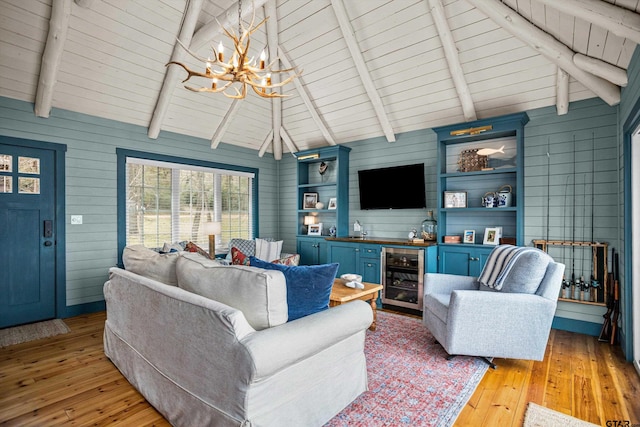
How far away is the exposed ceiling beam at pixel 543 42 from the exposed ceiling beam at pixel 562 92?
0.22m

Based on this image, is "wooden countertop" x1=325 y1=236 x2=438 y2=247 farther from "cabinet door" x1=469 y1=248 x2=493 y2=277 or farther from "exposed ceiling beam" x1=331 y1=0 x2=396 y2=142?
"exposed ceiling beam" x1=331 y1=0 x2=396 y2=142

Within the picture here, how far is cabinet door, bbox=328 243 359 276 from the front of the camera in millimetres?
5020

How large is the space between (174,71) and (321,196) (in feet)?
9.99

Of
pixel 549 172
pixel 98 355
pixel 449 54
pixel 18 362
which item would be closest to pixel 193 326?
pixel 98 355

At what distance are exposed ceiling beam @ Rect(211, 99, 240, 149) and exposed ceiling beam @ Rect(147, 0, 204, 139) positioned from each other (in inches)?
35.5

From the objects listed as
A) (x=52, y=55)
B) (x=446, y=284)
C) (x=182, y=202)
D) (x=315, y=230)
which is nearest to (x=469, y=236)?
(x=446, y=284)

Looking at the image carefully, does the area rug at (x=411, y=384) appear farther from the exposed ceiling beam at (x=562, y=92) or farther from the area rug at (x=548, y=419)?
the exposed ceiling beam at (x=562, y=92)

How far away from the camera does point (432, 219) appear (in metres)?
4.82

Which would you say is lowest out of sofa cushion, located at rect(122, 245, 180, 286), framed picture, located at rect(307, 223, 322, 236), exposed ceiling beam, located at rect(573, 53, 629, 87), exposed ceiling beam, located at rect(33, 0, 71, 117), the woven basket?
sofa cushion, located at rect(122, 245, 180, 286)

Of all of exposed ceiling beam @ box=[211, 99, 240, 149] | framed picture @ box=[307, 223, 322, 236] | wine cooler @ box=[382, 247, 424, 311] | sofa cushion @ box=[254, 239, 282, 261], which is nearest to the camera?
wine cooler @ box=[382, 247, 424, 311]

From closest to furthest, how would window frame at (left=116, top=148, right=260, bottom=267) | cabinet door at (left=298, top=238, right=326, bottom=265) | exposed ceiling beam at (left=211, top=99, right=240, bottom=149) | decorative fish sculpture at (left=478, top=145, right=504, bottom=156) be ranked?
decorative fish sculpture at (left=478, top=145, right=504, bottom=156), window frame at (left=116, top=148, right=260, bottom=267), exposed ceiling beam at (left=211, top=99, right=240, bottom=149), cabinet door at (left=298, top=238, right=326, bottom=265)

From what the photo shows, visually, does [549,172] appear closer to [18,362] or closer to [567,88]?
[567,88]

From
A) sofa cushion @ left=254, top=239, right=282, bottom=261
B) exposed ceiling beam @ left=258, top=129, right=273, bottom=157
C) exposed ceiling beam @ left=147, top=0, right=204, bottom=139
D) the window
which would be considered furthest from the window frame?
sofa cushion @ left=254, top=239, right=282, bottom=261

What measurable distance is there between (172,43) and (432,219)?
406 centimetres
